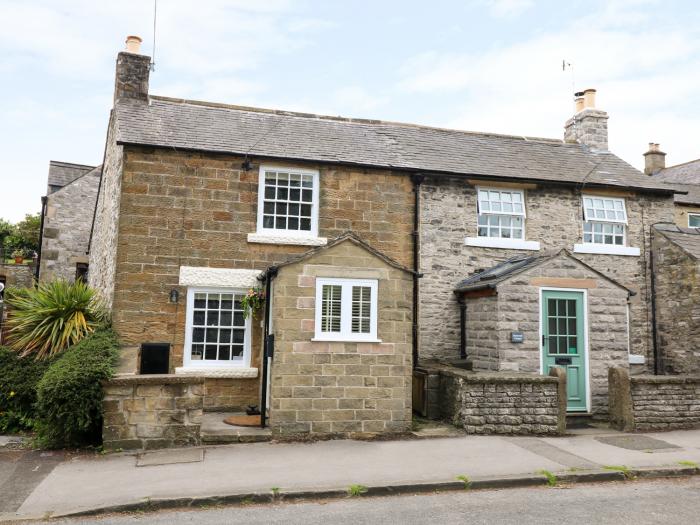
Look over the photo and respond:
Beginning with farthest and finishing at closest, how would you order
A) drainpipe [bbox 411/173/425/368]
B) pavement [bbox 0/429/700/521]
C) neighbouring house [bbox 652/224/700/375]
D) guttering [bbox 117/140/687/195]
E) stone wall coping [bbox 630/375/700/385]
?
1. neighbouring house [bbox 652/224/700/375]
2. drainpipe [bbox 411/173/425/368]
3. guttering [bbox 117/140/687/195]
4. stone wall coping [bbox 630/375/700/385]
5. pavement [bbox 0/429/700/521]

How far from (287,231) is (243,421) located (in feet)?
13.3

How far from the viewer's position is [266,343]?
10047 mm

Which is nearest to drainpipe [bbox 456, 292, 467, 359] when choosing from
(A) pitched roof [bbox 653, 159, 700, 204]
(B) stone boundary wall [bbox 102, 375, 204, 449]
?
(B) stone boundary wall [bbox 102, 375, 204, 449]

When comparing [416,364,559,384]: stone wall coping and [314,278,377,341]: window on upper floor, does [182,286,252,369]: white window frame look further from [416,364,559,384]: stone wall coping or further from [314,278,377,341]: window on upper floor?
[416,364,559,384]: stone wall coping

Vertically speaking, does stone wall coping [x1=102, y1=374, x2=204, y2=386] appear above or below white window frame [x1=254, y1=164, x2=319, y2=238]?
below

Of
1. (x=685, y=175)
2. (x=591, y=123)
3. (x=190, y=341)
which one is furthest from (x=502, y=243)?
(x=685, y=175)

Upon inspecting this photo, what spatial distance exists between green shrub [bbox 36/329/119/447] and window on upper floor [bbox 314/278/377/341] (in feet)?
11.1

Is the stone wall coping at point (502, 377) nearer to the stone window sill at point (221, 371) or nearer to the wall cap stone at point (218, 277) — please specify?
the stone window sill at point (221, 371)

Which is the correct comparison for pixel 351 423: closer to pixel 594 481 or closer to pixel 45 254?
pixel 594 481

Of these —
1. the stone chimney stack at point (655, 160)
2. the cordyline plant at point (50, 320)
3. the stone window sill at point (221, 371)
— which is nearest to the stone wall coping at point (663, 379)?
the stone window sill at point (221, 371)

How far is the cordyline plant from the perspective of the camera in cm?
1030

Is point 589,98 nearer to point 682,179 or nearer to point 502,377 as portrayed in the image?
point 502,377

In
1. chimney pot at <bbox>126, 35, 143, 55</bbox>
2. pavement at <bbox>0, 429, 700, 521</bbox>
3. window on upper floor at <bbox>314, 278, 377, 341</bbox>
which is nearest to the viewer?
pavement at <bbox>0, 429, 700, 521</bbox>

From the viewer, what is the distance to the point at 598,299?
11602 millimetres
